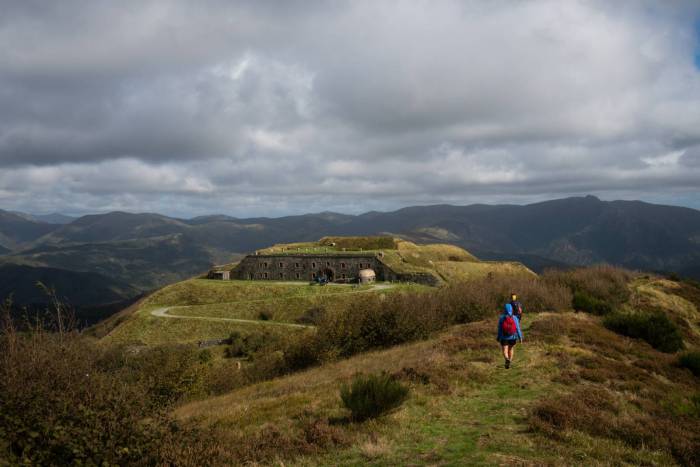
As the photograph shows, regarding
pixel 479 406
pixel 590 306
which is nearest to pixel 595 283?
pixel 590 306

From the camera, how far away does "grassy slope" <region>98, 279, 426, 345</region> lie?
5022 centimetres

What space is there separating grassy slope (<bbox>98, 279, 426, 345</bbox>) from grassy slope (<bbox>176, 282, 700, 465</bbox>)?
3469cm

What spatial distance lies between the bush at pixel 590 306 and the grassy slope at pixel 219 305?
25.4 m

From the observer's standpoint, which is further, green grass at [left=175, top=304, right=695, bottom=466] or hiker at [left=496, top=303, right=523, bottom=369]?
hiker at [left=496, top=303, right=523, bottom=369]

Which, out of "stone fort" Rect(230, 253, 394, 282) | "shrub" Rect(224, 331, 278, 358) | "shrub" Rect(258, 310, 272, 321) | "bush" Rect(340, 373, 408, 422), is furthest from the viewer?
"stone fort" Rect(230, 253, 394, 282)

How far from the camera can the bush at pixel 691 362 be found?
16719 millimetres

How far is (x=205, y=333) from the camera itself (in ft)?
165

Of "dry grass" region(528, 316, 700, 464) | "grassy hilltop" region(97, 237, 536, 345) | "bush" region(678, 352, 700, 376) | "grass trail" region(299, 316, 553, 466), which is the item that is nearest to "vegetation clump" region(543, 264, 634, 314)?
"grassy hilltop" region(97, 237, 536, 345)

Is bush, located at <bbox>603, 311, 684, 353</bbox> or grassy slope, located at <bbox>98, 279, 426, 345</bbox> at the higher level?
bush, located at <bbox>603, 311, 684, 353</bbox>

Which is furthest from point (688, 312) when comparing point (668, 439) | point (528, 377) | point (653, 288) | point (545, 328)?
point (668, 439)

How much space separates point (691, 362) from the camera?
55.3 feet

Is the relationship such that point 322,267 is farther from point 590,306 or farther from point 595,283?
point 590,306

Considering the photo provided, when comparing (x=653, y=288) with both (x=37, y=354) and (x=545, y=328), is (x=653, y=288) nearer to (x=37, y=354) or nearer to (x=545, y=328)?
(x=545, y=328)

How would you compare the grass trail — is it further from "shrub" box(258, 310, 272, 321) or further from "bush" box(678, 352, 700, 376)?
"shrub" box(258, 310, 272, 321)
